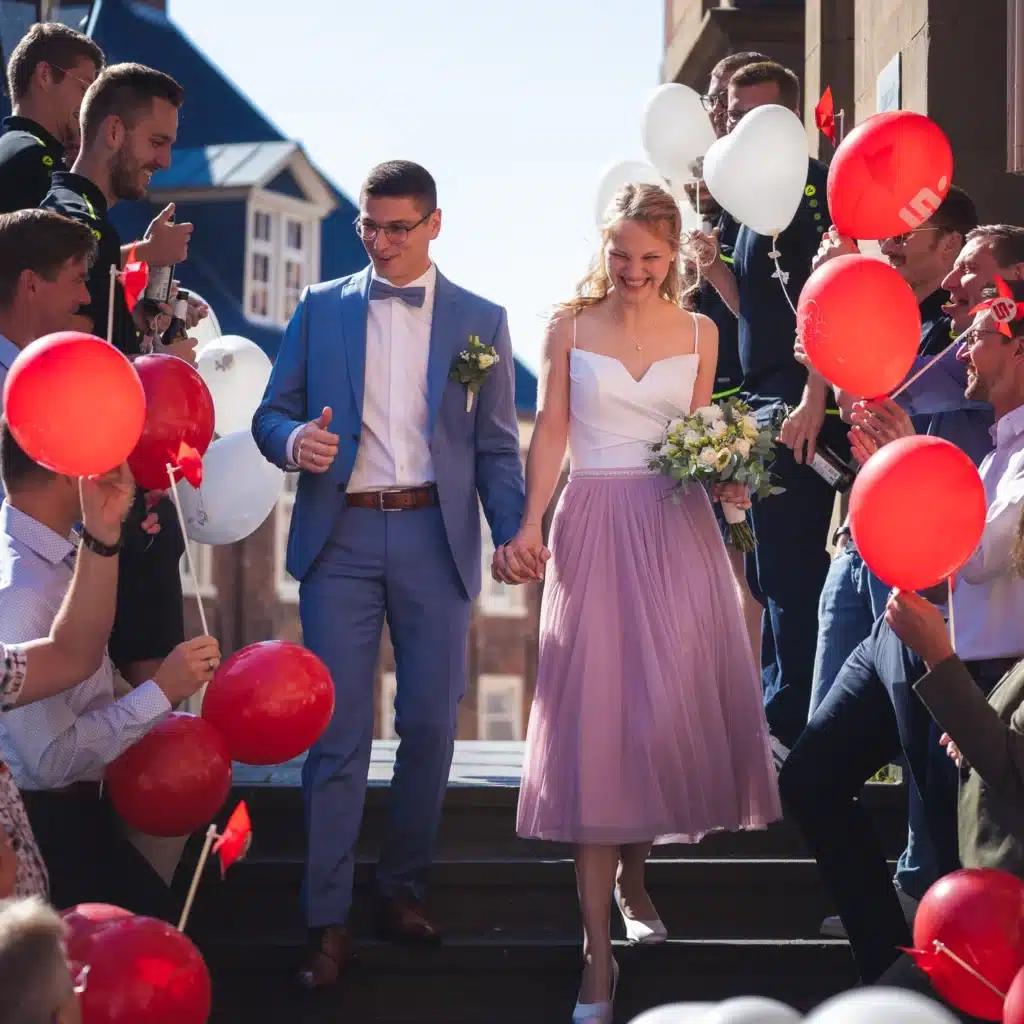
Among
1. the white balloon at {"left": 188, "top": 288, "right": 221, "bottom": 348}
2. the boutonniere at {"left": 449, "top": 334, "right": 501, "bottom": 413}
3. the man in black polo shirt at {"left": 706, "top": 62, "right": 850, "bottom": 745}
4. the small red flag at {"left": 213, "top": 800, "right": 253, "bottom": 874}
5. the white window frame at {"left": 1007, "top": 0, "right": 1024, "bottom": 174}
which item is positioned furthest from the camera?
the white window frame at {"left": 1007, "top": 0, "right": 1024, "bottom": 174}

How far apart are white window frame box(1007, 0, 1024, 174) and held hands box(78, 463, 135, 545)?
4.26m

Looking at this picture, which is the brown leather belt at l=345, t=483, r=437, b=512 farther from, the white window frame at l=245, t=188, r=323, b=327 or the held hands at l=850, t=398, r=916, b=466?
the white window frame at l=245, t=188, r=323, b=327

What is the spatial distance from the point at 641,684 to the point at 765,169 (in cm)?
183

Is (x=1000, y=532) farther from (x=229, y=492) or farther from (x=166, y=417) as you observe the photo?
(x=229, y=492)

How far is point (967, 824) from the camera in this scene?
11.1 feet

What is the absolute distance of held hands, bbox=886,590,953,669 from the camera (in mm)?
3264

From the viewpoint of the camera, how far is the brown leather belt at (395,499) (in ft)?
16.1

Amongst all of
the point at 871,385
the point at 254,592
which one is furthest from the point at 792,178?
the point at 254,592

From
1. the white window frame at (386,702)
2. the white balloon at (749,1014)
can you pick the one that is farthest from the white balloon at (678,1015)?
the white window frame at (386,702)

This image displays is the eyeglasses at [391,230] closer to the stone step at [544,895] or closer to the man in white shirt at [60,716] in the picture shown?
the man in white shirt at [60,716]

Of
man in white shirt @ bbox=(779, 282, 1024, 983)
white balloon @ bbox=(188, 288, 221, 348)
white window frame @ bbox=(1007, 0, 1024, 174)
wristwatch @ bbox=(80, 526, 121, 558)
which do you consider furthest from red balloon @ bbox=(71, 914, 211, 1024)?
white window frame @ bbox=(1007, 0, 1024, 174)

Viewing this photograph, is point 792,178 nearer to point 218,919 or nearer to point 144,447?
point 144,447

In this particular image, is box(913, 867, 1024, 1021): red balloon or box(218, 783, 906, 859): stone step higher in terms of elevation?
box(913, 867, 1024, 1021): red balloon

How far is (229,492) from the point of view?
565 centimetres
